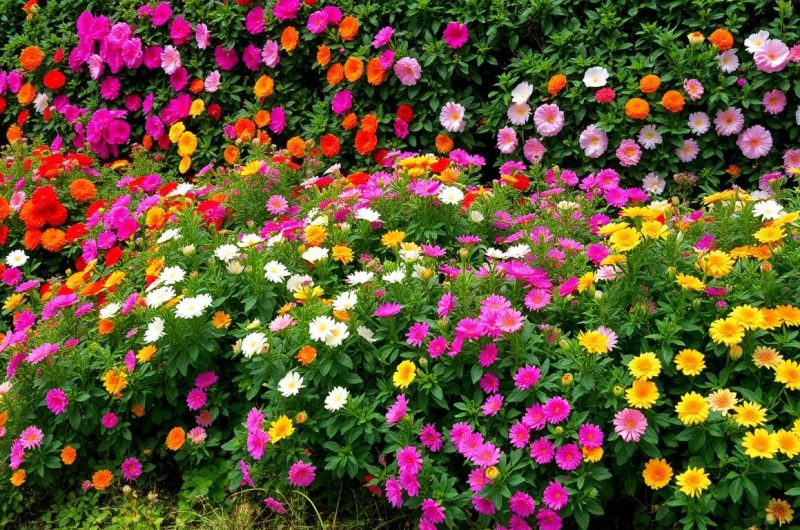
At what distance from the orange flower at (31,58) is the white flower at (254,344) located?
3.60 metres

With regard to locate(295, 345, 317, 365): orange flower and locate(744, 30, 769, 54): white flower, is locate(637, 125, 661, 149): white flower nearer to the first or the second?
locate(744, 30, 769, 54): white flower

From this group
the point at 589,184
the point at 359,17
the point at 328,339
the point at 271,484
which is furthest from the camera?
the point at 359,17

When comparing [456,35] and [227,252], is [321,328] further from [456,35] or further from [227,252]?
[456,35]

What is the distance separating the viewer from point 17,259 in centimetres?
362

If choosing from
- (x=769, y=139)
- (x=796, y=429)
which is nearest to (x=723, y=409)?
(x=796, y=429)

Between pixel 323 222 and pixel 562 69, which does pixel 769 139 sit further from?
pixel 323 222

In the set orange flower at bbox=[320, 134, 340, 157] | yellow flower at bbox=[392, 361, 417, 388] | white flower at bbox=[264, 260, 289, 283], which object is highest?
white flower at bbox=[264, 260, 289, 283]

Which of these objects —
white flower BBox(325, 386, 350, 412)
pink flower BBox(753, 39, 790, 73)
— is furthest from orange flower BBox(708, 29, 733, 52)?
white flower BBox(325, 386, 350, 412)

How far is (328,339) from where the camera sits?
7.47ft

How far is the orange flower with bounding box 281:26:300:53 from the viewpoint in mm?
4148

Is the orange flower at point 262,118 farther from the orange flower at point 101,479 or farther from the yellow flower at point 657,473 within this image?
the yellow flower at point 657,473

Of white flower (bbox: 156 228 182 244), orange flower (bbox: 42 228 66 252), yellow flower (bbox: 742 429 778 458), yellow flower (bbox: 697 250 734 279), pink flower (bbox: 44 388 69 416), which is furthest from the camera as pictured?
orange flower (bbox: 42 228 66 252)

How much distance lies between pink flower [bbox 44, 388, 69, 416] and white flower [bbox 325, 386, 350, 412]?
0.94 m

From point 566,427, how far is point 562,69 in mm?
2104
